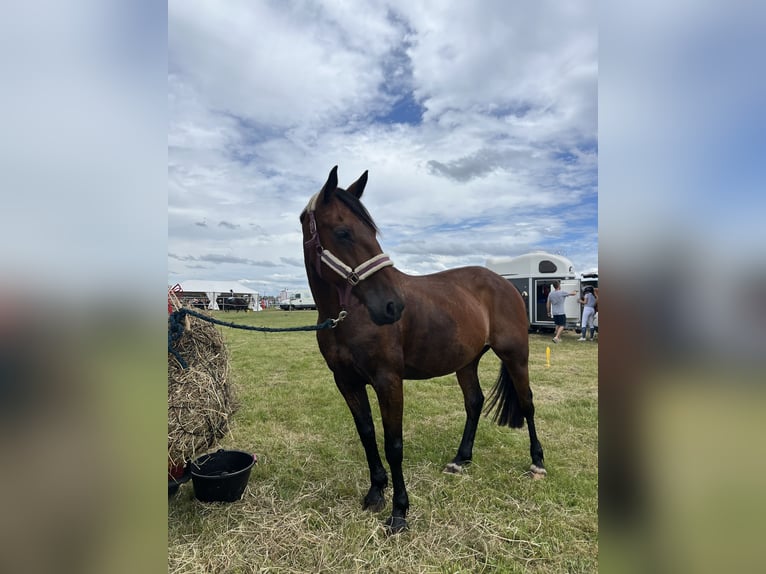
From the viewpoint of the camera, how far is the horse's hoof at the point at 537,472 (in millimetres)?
3773

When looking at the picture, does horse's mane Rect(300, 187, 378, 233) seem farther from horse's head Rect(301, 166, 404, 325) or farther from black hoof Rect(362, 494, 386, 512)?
black hoof Rect(362, 494, 386, 512)

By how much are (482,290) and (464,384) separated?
1.11 m

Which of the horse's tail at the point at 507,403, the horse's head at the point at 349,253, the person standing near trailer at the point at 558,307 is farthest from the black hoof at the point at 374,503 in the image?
the person standing near trailer at the point at 558,307

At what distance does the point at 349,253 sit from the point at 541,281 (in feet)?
50.5

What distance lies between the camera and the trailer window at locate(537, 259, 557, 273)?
54.8ft

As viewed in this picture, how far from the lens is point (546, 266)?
1686 centimetres

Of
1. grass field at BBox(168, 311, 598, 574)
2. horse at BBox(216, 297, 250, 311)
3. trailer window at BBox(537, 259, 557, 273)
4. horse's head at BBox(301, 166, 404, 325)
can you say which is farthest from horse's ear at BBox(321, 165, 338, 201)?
horse at BBox(216, 297, 250, 311)

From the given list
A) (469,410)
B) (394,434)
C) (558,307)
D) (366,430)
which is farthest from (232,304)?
(394,434)

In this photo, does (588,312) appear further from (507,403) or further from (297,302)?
(297,302)

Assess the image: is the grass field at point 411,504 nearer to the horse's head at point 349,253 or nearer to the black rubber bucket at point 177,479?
the black rubber bucket at point 177,479
